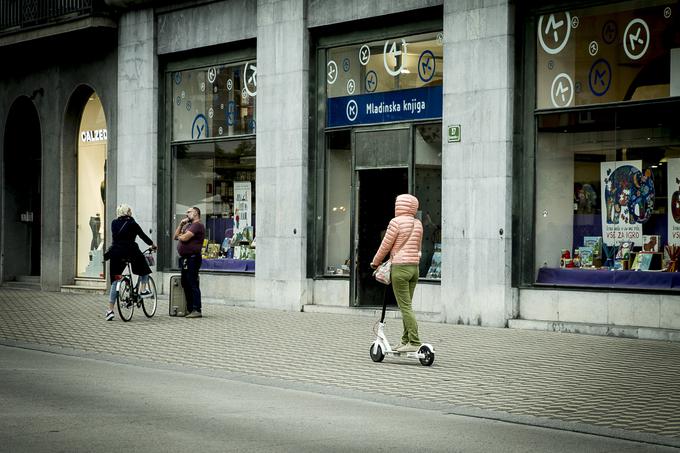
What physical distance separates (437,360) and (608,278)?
4.55 meters

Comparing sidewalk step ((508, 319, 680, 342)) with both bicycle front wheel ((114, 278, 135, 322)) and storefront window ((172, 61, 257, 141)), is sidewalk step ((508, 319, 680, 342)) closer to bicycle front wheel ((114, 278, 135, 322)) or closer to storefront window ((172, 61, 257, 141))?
bicycle front wheel ((114, 278, 135, 322))

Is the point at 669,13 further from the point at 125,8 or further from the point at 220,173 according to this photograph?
the point at 125,8

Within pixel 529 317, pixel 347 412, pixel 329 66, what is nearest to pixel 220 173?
pixel 329 66

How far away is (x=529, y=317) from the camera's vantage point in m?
17.3

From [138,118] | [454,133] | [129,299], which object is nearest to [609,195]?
[454,133]

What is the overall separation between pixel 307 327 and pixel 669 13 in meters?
7.15

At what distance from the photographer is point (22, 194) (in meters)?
29.3

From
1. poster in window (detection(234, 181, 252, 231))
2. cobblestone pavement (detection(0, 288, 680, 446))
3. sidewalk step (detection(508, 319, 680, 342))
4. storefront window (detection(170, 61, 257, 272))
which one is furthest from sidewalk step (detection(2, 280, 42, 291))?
sidewalk step (detection(508, 319, 680, 342))

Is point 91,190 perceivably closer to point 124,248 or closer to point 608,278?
point 124,248

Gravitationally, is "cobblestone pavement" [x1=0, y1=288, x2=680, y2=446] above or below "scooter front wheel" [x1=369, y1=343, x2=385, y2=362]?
below

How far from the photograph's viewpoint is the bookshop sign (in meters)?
18.9

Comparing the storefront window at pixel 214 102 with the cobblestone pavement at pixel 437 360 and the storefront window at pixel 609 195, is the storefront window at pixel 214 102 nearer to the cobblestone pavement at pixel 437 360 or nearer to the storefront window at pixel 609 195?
the cobblestone pavement at pixel 437 360

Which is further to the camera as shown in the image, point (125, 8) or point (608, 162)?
point (125, 8)

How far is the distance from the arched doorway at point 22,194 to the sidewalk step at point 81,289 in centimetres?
285
